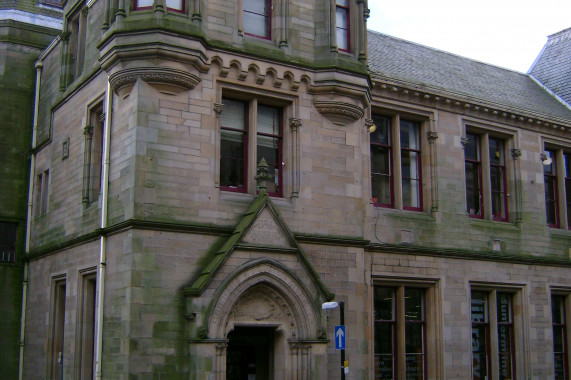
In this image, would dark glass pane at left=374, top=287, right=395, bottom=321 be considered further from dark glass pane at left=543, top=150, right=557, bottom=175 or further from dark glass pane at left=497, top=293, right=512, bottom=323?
dark glass pane at left=543, top=150, right=557, bottom=175

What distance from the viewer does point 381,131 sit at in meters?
22.8

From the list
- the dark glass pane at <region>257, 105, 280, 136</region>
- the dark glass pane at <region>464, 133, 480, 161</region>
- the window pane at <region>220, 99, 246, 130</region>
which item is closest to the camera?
the window pane at <region>220, 99, 246, 130</region>

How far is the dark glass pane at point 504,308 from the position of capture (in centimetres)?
2412

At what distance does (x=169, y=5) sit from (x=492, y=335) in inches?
550

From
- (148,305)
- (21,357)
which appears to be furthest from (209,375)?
(21,357)

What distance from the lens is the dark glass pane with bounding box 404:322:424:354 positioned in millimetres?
21875

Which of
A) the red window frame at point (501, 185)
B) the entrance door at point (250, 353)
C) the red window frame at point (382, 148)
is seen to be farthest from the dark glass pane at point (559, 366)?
the entrance door at point (250, 353)

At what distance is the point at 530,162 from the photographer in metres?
25.8

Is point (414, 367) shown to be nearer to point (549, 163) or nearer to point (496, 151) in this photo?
point (496, 151)

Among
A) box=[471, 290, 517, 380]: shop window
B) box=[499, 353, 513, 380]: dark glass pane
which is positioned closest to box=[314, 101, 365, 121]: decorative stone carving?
box=[471, 290, 517, 380]: shop window

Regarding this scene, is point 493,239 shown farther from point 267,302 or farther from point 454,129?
point 267,302

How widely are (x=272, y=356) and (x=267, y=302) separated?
1.43 metres

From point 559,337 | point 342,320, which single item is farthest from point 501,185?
point 342,320

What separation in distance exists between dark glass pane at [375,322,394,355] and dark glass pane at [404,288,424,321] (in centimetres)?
77
